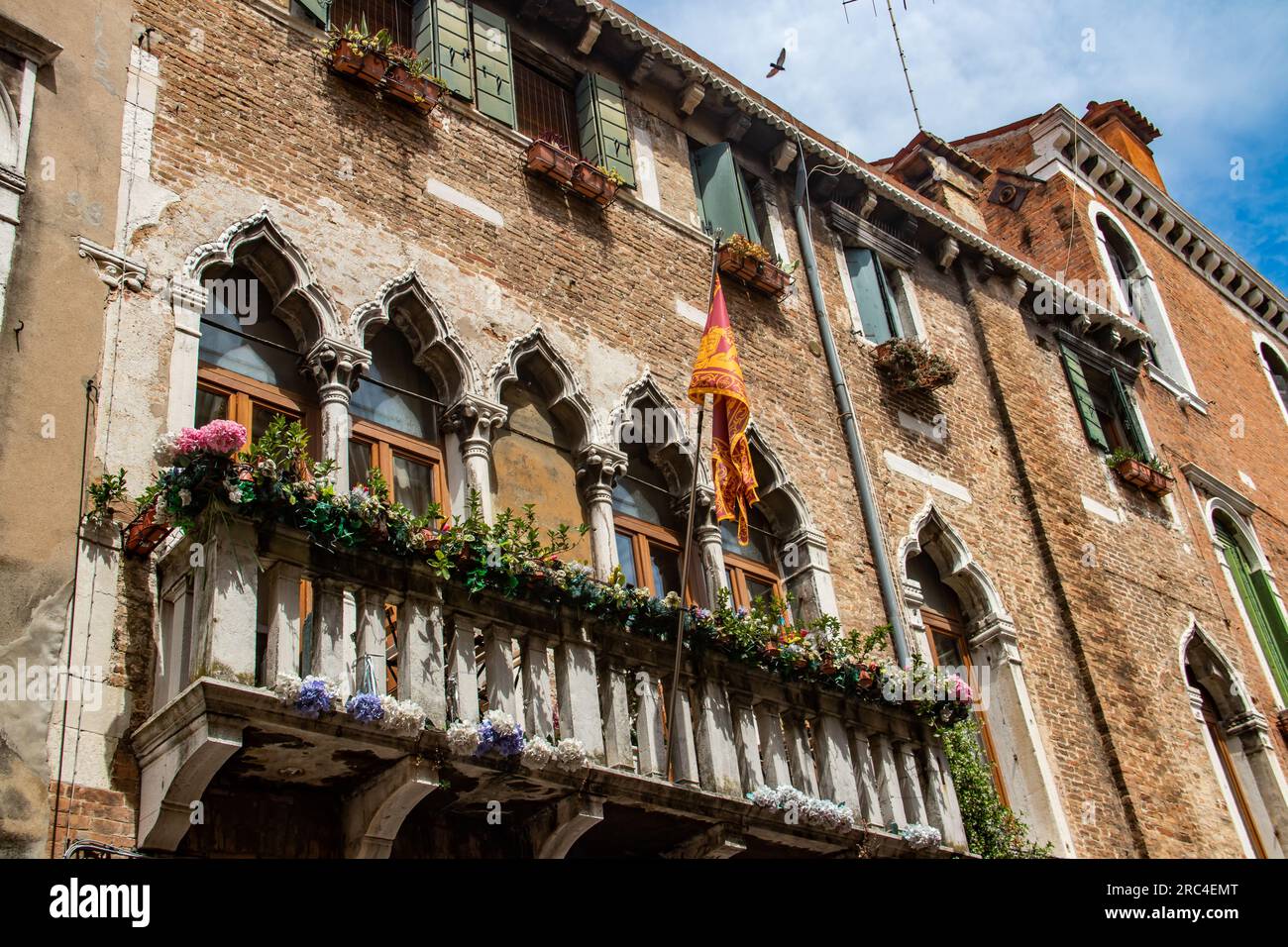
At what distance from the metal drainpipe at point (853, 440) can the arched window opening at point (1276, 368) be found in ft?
37.3

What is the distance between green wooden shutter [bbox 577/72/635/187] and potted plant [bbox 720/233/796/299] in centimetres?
100

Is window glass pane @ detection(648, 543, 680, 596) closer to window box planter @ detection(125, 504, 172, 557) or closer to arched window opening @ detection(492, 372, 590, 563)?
arched window opening @ detection(492, 372, 590, 563)

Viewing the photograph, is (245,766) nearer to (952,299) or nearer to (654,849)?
(654,849)

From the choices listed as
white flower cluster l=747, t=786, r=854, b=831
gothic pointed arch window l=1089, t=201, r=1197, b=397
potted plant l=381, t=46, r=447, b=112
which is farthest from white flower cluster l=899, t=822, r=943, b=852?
gothic pointed arch window l=1089, t=201, r=1197, b=397

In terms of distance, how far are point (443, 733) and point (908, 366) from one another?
24.4 feet

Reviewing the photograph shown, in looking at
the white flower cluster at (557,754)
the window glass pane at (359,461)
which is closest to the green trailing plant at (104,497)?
the window glass pane at (359,461)

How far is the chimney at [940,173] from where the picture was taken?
1661 centimetres

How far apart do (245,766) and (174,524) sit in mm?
1183

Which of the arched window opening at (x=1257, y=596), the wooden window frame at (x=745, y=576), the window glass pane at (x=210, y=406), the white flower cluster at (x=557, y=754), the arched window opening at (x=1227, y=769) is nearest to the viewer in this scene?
the white flower cluster at (x=557, y=754)

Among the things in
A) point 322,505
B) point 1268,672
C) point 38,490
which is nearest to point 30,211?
point 38,490

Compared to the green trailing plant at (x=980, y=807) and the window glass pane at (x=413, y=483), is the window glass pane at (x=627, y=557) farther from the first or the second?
the green trailing plant at (x=980, y=807)

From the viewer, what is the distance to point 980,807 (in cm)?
1059

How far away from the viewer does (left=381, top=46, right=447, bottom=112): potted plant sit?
34.2 ft

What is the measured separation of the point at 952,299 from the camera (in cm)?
1516
